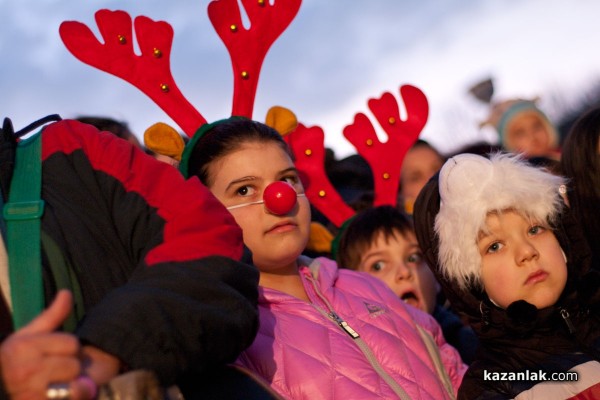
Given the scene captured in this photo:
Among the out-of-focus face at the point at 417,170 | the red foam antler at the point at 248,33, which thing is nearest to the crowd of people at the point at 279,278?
the red foam antler at the point at 248,33

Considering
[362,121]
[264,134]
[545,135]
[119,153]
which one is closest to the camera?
[119,153]

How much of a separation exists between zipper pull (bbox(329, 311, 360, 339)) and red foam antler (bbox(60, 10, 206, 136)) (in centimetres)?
80

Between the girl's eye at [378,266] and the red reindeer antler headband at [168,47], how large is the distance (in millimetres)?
789

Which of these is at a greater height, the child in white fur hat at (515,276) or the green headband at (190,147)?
the green headband at (190,147)

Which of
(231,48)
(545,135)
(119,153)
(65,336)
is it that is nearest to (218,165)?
(231,48)

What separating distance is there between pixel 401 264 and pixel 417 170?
4.47ft

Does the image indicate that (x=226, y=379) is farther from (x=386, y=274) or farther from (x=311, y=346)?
(x=386, y=274)

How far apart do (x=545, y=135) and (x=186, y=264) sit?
3.61 metres

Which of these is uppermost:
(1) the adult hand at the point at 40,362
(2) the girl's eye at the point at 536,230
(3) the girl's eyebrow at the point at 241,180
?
(3) the girl's eyebrow at the point at 241,180

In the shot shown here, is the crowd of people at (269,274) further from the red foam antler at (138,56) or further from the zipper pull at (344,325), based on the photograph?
the red foam antler at (138,56)

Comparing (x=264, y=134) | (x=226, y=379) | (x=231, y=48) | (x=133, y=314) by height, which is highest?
(x=231, y=48)

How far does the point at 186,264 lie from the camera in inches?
53.5

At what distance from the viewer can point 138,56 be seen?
2.57 m

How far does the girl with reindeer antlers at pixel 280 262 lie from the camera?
2070 millimetres
